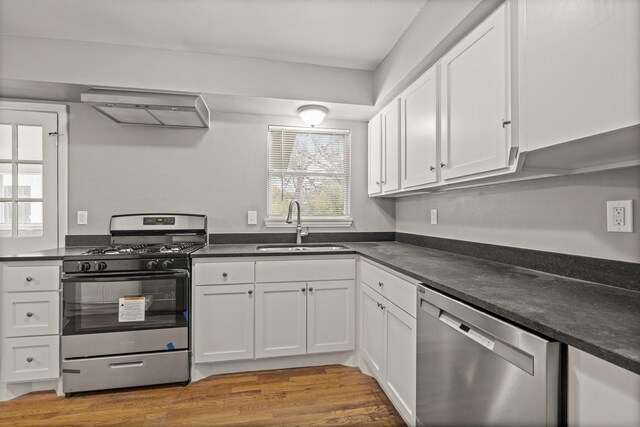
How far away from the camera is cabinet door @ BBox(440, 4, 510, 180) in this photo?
129 centimetres

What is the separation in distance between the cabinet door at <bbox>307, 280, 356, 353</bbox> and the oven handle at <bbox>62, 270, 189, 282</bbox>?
971 mm

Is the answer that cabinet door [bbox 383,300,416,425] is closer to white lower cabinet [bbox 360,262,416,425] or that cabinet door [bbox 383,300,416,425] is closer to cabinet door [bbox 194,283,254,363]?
white lower cabinet [bbox 360,262,416,425]

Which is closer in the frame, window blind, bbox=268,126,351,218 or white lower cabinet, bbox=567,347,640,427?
white lower cabinet, bbox=567,347,640,427

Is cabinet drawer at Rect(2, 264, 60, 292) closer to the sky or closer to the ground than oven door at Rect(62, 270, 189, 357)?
closer to the sky

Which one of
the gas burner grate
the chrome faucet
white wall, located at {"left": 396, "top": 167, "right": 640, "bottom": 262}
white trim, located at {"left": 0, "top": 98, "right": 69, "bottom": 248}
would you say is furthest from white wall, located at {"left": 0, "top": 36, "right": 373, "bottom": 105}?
white wall, located at {"left": 396, "top": 167, "right": 640, "bottom": 262}

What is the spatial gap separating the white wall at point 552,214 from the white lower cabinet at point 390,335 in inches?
26.8

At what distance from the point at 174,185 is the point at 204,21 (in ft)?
4.51

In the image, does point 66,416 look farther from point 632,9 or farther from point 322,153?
point 632,9

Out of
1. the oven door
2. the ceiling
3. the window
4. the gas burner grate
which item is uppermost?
the ceiling

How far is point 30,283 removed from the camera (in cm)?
201

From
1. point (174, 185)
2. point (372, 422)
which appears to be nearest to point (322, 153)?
point (174, 185)

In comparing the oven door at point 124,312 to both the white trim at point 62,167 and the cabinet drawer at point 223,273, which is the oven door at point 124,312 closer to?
the cabinet drawer at point 223,273

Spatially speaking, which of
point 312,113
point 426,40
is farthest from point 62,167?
point 426,40

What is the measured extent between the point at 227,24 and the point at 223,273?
179cm
